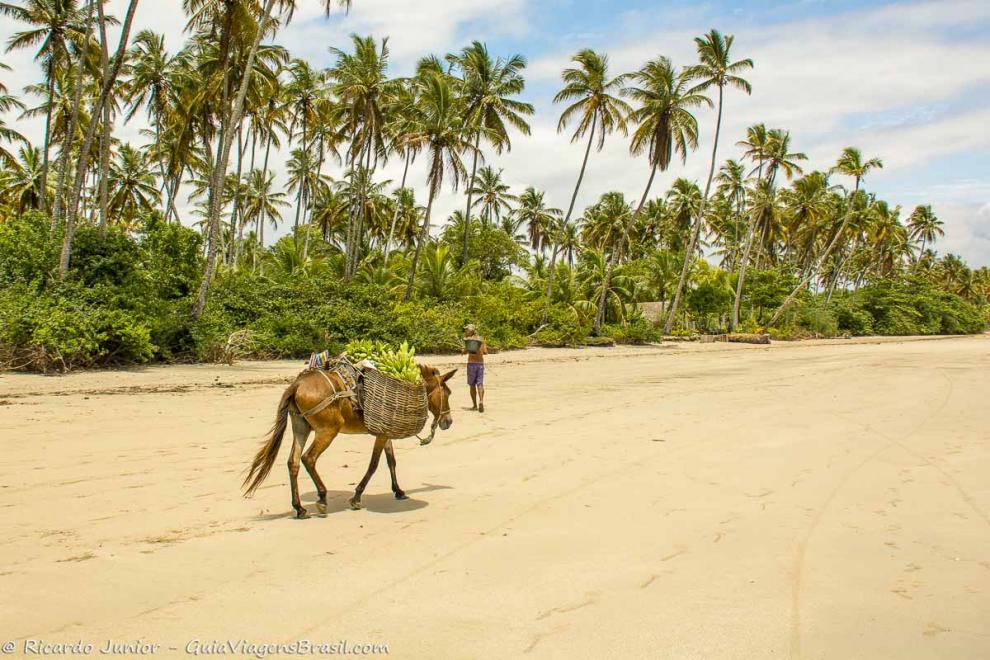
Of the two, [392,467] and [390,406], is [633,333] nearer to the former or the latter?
[392,467]

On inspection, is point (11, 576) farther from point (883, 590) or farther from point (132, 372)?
point (132, 372)

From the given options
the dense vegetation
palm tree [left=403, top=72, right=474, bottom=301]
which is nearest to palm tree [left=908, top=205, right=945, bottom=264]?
the dense vegetation

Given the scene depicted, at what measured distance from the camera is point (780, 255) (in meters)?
80.6

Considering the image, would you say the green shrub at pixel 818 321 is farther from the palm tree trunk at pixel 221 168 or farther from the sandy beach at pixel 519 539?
the sandy beach at pixel 519 539

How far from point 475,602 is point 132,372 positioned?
14.7 metres

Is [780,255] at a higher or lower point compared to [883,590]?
higher

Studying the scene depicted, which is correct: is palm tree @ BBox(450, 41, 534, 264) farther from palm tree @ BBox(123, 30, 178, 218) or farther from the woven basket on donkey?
the woven basket on donkey

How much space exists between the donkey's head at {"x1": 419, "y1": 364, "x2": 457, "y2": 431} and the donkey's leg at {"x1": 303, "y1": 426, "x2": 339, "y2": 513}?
3.04 feet

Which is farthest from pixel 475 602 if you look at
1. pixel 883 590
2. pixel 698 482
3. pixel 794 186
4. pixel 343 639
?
pixel 794 186

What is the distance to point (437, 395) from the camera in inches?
258

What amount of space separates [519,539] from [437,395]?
168cm

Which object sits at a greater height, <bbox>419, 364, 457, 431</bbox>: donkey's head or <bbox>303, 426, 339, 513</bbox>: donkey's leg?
<bbox>419, 364, 457, 431</bbox>: donkey's head

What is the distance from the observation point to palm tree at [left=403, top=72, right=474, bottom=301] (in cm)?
3200

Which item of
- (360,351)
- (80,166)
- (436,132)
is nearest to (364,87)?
(436,132)
